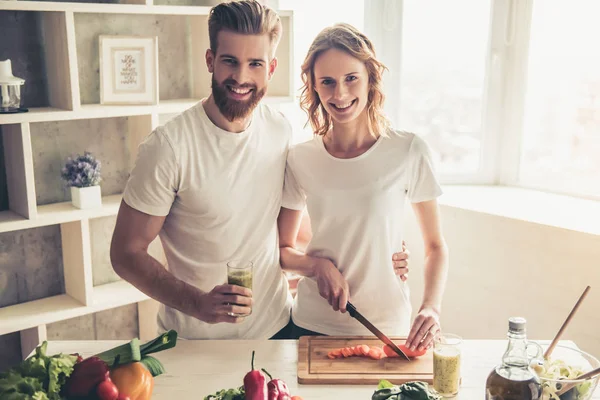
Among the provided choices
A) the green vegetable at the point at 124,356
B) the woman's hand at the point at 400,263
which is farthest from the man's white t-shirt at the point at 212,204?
the green vegetable at the point at 124,356

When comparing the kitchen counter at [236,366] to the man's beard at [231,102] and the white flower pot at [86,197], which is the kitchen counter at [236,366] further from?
the white flower pot at [86,197]

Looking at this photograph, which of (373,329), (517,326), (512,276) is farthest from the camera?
(512,276)

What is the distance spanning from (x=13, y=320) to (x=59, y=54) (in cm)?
111

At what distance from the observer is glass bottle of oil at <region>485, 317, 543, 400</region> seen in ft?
4.13

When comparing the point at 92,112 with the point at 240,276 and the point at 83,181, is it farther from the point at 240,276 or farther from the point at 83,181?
the point at 240,276

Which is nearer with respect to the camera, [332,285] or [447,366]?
[447,366]

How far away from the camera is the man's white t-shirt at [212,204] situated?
73.7 inches

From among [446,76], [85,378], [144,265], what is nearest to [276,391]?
[85,378]

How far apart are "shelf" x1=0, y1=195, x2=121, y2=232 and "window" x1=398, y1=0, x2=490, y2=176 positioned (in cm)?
159

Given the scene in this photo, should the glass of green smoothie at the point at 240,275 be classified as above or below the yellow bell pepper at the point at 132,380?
above

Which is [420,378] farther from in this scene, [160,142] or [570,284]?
[570,284]

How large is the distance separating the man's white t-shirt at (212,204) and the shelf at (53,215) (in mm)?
866

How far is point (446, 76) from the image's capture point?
11.0 feet

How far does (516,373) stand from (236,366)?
2.51ft
